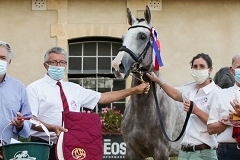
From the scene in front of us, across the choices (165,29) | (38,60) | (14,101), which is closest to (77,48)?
(38,60)

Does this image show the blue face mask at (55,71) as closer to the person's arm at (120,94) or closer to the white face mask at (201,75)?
the person's arm at (120,94)

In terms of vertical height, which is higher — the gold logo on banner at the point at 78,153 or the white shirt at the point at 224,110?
the white shirt at the point at 224,110

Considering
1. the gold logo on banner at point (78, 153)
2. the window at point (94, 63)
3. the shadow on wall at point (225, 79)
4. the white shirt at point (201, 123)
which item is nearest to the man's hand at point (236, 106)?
the white shirt at point (201, 123)

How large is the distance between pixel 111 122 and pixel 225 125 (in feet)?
23.3

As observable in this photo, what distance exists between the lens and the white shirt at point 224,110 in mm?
6176

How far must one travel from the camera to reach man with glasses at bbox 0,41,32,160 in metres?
6.14

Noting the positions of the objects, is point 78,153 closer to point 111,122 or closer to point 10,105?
point 10,105

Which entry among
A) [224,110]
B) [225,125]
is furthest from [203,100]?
[225,125]

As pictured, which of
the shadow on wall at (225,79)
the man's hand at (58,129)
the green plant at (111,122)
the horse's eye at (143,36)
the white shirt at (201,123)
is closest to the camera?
the man's hand at (58,129)

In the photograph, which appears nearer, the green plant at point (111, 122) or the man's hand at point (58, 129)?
the man's hand at point (58, 129)

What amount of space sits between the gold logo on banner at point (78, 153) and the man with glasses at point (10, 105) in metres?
0.45

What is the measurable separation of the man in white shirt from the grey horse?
133cm

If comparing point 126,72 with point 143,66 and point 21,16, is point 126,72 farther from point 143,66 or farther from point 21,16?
point 21,16

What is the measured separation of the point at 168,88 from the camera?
7184 mm
